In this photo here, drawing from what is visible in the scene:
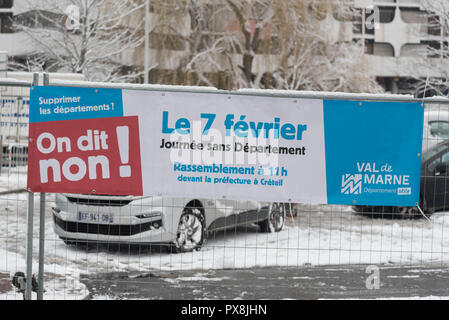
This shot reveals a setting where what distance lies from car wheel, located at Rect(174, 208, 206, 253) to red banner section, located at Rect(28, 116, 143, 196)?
247 cm

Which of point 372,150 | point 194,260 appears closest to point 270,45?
point 194,260

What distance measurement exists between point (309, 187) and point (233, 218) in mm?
2405

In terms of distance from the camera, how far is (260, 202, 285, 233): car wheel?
29.7 ft

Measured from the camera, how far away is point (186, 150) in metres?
5.80

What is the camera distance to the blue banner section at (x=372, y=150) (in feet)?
18.9

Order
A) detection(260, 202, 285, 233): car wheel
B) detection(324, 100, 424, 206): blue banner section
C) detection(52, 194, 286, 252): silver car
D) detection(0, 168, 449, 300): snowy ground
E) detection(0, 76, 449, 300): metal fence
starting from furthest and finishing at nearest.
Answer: detection(260, 202, 285, 233): car wheel, detection(0, 168, 449, 300): snowy ground, detection(52, 194, 286, 252): silver car, detection(0, 76, 449, 300): metal fence, detection(324, 100, 424, 206): blue banner section

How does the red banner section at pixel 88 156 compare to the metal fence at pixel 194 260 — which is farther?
the metal fence at pixel 194 260

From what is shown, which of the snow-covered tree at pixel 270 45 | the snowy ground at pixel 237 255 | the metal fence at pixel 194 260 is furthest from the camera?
the snow-covered tree at pixel 270 45

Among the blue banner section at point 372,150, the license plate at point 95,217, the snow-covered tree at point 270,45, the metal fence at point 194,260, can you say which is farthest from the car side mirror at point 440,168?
the snow-covered tree at point 270,45

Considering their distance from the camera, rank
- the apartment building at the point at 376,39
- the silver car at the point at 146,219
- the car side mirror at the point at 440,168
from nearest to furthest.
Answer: the silver car at the point at 146,219, the car side mirror at the point at 440,168, the apartment building at the point at 376,39

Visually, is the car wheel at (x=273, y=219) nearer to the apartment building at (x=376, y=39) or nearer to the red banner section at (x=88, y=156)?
the red banner section at (x=88, y=156)

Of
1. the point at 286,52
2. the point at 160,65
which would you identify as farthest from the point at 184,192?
the point at 160,65

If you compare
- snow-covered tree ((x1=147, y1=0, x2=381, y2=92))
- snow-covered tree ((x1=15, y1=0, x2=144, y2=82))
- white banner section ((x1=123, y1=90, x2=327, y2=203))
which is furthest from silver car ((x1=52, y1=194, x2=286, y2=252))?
snow-covered tree ((x1=15, y1=0, x2=144, y2=82))

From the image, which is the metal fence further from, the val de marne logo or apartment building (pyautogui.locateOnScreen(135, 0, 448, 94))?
apartment building (pyautogui.locateOnScreen(135, 0, 448, 94))
